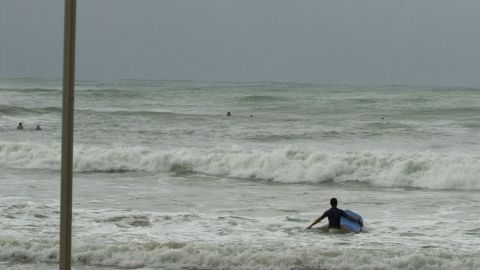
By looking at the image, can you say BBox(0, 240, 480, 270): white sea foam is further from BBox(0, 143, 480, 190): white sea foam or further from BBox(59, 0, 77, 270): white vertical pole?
BBox(0, 143, 480, 190): white sea foam

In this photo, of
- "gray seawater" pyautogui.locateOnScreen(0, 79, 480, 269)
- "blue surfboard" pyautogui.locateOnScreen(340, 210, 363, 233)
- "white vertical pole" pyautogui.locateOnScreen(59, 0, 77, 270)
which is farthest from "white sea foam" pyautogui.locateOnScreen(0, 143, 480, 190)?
"white vertical pole" pyautogui.locateOnScreen(59, 0, 77, 270)

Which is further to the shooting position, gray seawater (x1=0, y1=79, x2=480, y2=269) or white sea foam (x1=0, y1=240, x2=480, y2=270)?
gray seawater (x1=0, y1=79, x2=480, y2=269)

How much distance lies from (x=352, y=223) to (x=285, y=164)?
8.53 m

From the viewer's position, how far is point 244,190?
14.5 m

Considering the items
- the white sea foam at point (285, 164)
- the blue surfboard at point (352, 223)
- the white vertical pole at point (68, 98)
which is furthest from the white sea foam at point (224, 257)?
the white sea foam at point (285, 164)

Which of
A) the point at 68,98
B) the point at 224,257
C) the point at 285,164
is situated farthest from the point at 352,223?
the point at 285,164

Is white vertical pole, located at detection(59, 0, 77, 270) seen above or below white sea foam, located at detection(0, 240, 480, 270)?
above

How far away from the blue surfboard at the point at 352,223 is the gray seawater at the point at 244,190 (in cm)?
14

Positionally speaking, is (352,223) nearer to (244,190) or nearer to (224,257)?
(224,257)

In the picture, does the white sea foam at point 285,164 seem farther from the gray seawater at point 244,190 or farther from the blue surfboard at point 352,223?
the blue surfboard at point 352,223

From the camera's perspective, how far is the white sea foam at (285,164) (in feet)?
53.5

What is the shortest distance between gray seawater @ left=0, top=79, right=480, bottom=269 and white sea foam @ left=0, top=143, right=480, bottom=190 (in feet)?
0.17

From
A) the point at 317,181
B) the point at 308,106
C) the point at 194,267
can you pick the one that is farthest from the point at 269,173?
the point at 308,106

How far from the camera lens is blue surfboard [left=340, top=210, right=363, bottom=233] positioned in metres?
9.33
